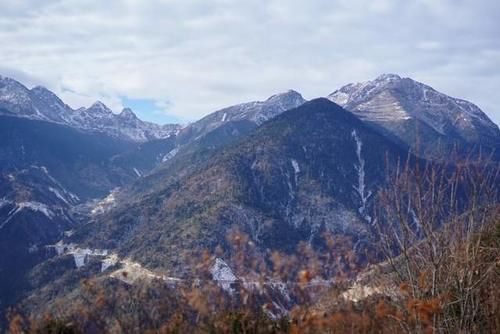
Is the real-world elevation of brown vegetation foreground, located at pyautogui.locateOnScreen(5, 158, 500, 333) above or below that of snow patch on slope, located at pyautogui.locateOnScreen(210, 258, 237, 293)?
above

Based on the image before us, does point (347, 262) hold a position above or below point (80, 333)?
above

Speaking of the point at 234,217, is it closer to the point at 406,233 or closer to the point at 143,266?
the point at 143,266

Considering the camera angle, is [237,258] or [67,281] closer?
[237,258]

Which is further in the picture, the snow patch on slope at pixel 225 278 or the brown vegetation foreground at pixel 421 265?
the snow patch on slope at pixel 225 278

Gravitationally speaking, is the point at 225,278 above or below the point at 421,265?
below

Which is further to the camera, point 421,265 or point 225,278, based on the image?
point 225,278

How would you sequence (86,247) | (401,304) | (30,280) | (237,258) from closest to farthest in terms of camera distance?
(401,304)
(237,258)
(30,280)
(86,247)

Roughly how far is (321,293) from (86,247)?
200582 mm

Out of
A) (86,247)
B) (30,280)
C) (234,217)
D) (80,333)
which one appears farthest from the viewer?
(86,247)

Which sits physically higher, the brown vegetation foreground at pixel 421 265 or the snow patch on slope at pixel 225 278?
the brown vegetation foreground at pixel 421 265

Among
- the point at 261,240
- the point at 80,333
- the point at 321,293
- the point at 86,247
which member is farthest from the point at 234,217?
the point at 321,293

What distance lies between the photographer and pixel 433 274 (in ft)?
26.0

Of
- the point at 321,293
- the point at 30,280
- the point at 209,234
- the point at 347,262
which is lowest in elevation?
the point at 30,280

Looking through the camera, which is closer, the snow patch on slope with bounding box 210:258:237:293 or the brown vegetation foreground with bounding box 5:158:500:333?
the brown vegetation foreground with bounding box 5:158:500:333
